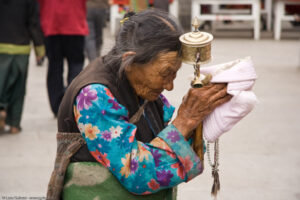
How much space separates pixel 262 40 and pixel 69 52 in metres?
6.84

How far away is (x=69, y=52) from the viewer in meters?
5.75

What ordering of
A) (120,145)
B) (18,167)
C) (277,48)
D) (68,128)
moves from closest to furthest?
(120,145) < (68,128) < (18,167) < (277,48)

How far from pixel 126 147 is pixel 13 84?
148 inches

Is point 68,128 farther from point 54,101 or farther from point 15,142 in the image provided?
point 54,101

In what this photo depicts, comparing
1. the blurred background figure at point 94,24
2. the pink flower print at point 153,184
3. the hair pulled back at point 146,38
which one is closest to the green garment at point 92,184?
the pink flower print at point 153,184

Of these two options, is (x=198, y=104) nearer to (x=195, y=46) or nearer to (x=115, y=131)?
(x=195, y=46)

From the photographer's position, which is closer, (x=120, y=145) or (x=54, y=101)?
(x=120, y=145)

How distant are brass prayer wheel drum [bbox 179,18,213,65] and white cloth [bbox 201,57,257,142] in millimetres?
90

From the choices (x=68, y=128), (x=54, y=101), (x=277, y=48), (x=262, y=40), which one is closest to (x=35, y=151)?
(x=54, y=101)

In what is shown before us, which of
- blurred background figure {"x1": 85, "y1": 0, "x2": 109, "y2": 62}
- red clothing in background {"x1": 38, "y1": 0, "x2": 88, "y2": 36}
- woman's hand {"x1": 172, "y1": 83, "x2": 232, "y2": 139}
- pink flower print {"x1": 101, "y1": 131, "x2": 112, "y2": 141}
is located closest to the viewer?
pink flower print {"x1": 101, "y1": 131, "x2": 112, "y2": 141}

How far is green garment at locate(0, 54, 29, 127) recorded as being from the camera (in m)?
5.33

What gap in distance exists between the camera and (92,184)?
79.9 inches

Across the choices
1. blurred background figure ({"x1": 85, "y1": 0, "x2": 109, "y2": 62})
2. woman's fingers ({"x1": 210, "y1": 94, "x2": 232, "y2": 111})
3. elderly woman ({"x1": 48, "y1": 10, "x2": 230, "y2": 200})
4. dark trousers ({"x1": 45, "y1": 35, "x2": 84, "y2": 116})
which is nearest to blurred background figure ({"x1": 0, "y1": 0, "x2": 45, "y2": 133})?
dark trousers ({"x1": 45, "y1": 35, "x2": 84, "y2": 116})

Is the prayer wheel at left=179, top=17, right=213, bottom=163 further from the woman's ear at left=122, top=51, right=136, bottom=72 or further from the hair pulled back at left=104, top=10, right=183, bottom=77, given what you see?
the woman's ear at left=122, top=51, right=136, bottom=72
